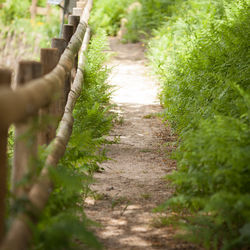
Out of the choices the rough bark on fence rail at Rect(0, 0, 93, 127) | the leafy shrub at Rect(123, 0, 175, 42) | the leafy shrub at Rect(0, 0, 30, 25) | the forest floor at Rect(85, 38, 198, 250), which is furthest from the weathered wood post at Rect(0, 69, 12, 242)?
the leafy shrub at Rect(0, 0, 30, 25)

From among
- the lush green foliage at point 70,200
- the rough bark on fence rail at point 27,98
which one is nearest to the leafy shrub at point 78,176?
the lush green foliage at point 70,200

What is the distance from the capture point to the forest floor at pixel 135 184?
11.8ft

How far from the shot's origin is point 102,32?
800cm

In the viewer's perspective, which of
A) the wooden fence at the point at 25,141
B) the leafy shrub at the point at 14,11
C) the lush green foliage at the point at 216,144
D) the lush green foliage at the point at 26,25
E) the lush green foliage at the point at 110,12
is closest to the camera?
the wooden fence at the point at 25,141

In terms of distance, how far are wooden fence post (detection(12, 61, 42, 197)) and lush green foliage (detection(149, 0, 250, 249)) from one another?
1031 mm

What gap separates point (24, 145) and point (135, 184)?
2305 millimetres

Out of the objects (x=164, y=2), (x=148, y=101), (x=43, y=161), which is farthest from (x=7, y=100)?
(x=164, y=2)

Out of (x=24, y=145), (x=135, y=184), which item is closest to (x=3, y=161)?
(x=24, y=145)

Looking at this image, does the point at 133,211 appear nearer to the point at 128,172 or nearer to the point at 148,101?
the point at 128,172

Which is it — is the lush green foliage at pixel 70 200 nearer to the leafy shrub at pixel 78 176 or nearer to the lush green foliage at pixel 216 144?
the leafy shrub at pixel 78 176

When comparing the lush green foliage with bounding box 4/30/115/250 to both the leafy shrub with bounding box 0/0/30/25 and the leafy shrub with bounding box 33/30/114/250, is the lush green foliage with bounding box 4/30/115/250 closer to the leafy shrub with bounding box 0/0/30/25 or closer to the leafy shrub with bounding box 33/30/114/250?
the leafy shrub with bounding box 33/30/114/250

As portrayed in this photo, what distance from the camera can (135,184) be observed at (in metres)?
4.80

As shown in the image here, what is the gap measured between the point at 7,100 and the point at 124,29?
1405cm

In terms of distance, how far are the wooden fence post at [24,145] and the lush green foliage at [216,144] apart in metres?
1.03
